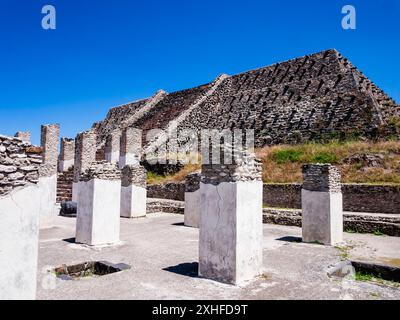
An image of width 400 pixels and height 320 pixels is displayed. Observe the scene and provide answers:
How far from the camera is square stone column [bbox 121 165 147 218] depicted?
1539 cm

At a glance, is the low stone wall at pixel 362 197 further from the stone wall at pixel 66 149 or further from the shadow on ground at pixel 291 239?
the stone wall at pixel 66 149

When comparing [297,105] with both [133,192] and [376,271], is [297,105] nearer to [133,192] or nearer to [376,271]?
[133,192]

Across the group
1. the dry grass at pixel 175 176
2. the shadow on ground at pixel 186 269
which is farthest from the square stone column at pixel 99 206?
the dry grass at pixel 175 176

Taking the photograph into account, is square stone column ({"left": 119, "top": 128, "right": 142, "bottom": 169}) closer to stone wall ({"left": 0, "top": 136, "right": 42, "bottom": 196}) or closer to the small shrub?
the small shrub

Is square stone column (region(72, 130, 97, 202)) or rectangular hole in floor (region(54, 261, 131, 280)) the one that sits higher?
square stone column (region(72, 130, 97, 202))

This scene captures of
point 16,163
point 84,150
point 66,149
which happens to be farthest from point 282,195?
point 66,149

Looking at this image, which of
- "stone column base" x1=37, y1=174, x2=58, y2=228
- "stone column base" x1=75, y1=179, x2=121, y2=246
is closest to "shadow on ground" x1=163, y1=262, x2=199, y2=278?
"stone column base" x1=75, y1=179, x2=121, y2=246

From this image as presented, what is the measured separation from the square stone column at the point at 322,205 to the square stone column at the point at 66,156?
17615 millimetres

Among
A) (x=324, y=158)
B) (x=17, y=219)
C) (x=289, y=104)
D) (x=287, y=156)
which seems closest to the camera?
(x=17, y=219)

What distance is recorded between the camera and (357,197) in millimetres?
14562

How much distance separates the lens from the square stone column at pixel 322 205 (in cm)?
970

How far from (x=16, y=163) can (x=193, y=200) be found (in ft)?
31.9

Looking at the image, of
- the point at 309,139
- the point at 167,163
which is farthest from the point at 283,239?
the point at 167,163

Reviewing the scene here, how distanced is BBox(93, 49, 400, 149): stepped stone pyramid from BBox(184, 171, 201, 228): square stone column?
11.4 m
